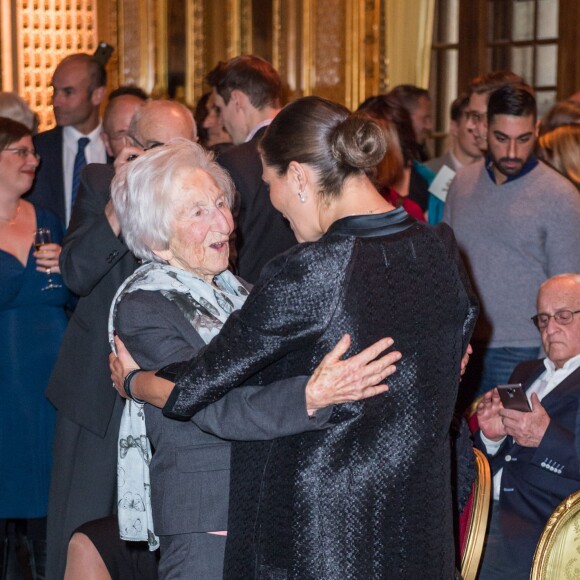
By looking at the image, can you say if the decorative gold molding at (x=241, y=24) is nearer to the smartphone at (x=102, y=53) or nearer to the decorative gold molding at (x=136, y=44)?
the decorative gold molding at (x=136, y=44)

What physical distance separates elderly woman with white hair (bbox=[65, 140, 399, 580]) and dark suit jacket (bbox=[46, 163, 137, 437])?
0.66m

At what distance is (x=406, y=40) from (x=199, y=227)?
6.35 meters

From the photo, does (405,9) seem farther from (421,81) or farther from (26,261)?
(26,261)

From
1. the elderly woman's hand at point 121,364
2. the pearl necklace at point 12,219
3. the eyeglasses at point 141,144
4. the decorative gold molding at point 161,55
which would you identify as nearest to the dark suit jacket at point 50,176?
the pearl necklace at point 12,219

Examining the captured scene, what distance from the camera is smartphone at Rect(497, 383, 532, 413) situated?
301 centimetres

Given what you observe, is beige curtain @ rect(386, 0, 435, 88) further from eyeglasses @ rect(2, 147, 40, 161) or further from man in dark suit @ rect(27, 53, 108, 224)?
eyeglasses @ rect(2, 147, 40, 161)

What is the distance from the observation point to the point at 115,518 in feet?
8.93

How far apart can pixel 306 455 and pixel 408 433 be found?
0.64 feet

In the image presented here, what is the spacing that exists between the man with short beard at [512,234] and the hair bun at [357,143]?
211 centimetres

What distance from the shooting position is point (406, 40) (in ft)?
27.1

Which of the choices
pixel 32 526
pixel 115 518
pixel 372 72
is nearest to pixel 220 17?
pixel 372 72

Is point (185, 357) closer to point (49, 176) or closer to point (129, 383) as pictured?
Result: point (129, 383)

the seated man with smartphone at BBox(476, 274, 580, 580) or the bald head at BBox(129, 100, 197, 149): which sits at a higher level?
the bald head at BBox(129, 100, 197, 149)

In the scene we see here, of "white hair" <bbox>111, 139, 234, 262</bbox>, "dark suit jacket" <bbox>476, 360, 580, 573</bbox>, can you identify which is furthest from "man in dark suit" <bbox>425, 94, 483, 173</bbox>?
"white hair" <bbox>111, 139, 234, 262</bbox>
